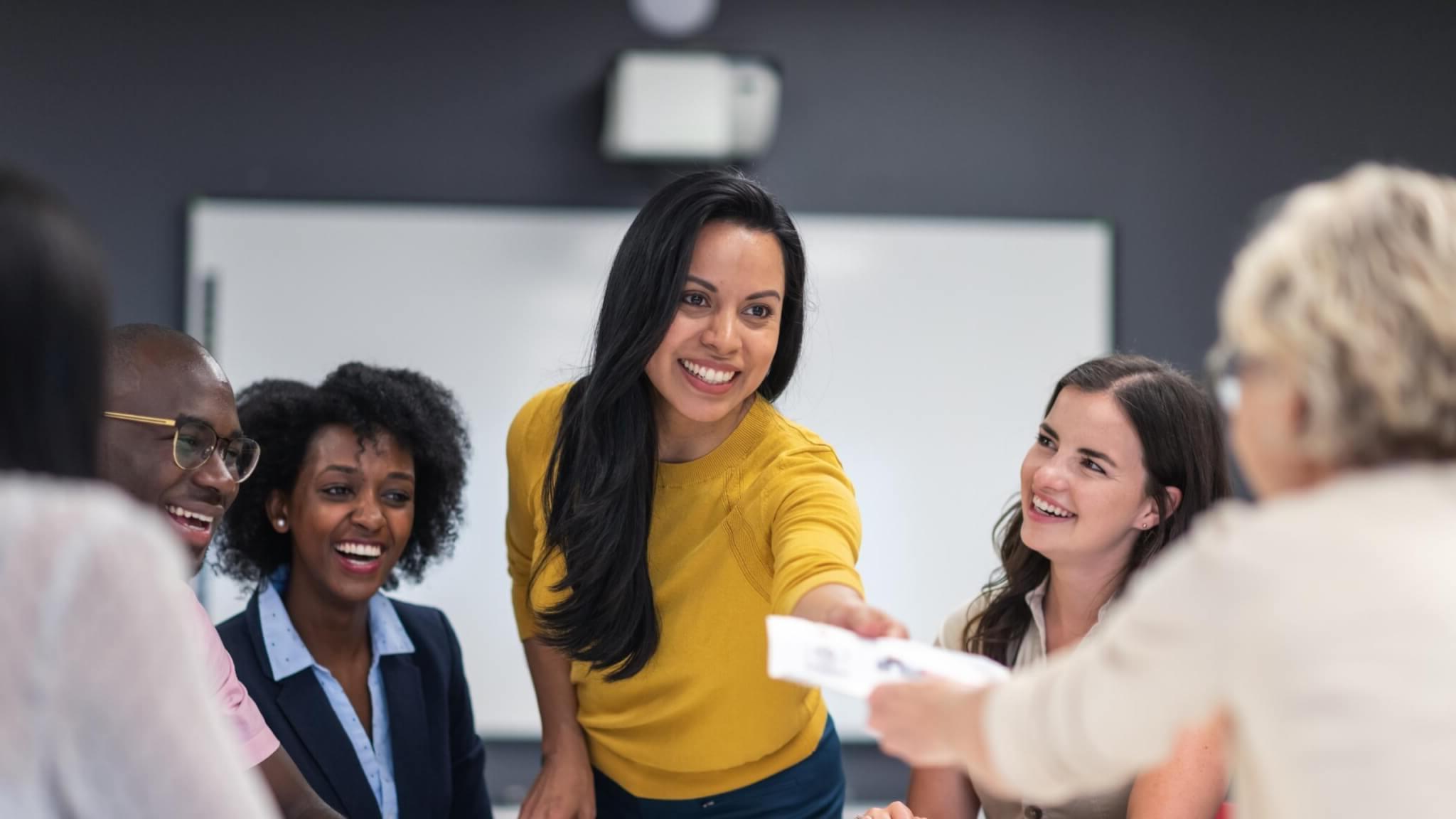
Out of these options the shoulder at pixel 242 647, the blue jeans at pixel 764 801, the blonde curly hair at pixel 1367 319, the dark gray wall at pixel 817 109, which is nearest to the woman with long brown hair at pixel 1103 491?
the blue jeans at pixel 764 801

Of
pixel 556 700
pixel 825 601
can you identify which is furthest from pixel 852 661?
pixel 556 700

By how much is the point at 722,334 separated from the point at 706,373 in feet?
0.24

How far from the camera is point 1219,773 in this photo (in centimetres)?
203

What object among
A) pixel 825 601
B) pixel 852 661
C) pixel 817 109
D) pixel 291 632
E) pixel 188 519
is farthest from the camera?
pixel 817 109

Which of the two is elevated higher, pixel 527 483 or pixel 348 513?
pixel 527 483

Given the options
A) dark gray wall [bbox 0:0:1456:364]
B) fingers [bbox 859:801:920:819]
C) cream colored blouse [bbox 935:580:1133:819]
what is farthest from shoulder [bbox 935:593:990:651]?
dark gray wall [bbox 0:0:1456:364]

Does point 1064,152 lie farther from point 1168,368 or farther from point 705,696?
point 705,696

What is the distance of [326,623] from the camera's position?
230 centimetres

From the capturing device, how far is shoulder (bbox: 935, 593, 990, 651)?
7.88 feet

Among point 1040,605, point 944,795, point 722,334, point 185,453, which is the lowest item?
point 944,795

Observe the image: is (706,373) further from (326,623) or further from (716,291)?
(326,623)

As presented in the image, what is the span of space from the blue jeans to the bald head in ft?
2.51

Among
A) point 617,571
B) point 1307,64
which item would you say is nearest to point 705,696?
point 617,571

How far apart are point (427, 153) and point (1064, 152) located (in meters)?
2.22
